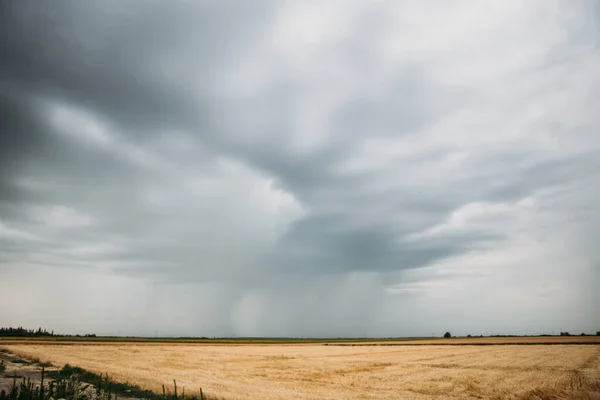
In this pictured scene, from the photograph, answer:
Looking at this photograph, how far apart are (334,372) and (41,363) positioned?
36.8 metres

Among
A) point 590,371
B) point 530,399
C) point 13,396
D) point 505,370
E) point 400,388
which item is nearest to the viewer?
point 13,396

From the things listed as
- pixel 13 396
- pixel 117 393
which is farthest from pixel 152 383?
pixel 13 396

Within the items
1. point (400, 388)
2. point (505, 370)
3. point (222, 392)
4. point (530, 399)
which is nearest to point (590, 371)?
point (505, 370)

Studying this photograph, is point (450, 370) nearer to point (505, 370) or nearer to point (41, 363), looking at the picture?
point (505, 370)

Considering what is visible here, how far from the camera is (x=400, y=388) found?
28.7 meters

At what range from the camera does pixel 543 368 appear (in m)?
38.7

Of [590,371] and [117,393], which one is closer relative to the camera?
[117,393]

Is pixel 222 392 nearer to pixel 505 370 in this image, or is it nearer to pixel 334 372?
pixel 334 372

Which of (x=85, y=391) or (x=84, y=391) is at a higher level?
(x=85, y=391)

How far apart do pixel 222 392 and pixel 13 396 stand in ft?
39.9

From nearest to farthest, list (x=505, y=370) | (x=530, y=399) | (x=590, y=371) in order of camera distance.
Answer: (x=530, y=399) < (x=590, y=371) < (x=505, y=370)

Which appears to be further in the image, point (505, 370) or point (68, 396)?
point (505, 370)

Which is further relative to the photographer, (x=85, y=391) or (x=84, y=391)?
(x=84, y=391)

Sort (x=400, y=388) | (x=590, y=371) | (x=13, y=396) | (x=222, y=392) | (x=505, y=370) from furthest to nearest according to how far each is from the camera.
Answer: (x=505, y=370) → (x=590, y=371) → (x=400, y=388) → (x=222, y=392) → (x=13, y=396)
